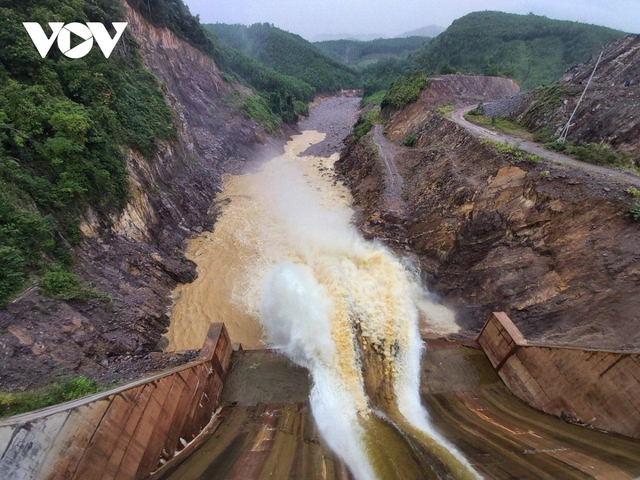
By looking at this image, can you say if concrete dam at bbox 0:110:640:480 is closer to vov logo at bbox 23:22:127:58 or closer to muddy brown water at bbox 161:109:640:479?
muddy brown water at bbox 161:109:640:479

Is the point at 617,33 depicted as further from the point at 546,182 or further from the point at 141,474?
the point at 141,474

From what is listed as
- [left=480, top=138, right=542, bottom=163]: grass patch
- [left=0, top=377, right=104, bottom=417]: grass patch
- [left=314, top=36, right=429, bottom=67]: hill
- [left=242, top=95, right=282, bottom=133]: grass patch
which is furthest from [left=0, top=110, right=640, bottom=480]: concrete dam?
[left=314, top=36, right=429, bottom=67]: hill

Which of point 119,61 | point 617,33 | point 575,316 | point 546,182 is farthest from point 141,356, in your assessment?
point 617,33

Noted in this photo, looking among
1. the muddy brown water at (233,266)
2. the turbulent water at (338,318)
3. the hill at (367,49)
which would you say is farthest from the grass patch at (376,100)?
the hill at (367,49)

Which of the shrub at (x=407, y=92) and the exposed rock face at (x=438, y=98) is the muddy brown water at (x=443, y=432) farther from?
the shrub at (x=407, y=92)

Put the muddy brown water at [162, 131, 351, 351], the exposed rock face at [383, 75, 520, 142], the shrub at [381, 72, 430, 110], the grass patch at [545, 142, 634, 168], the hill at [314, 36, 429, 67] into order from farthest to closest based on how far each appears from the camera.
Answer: the hill at [314, 36, 429, 67] < the shrub at [381, 72, 430, 110] < the exposed rock face at [383, 75, 520, 142] < the grass patch at [545, 142, 634, 168] < the muddy brown water at [162, 131, 351, 351]

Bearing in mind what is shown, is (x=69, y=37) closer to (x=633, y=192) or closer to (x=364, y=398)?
(x=364, y=398)
